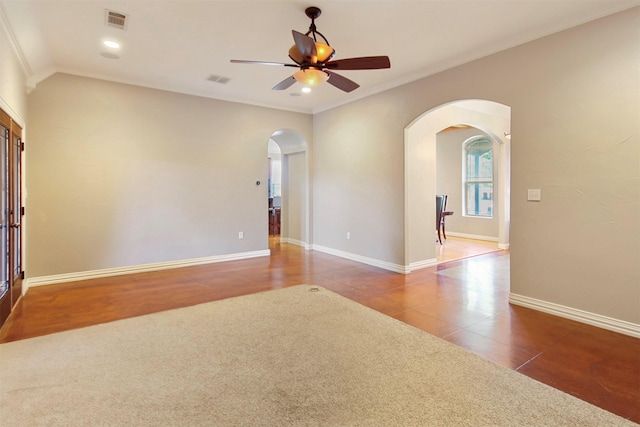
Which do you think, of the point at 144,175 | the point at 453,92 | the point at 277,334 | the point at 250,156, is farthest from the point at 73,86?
the point at 453,92

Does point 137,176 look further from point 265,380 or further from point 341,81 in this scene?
point 265,380

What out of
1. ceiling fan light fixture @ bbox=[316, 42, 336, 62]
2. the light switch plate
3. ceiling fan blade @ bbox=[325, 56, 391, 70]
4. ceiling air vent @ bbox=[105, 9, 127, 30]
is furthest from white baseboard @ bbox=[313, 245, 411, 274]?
ceiling air vent @ bbox=[105, 9, 127, 30]

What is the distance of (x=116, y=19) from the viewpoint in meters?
3.29

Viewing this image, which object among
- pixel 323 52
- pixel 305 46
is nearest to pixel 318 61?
pixel 323 52

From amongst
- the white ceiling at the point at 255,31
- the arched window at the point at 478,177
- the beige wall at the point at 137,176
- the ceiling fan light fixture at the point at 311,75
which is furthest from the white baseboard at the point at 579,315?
the arched window at the point at 478,177

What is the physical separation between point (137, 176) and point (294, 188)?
358 centimetres

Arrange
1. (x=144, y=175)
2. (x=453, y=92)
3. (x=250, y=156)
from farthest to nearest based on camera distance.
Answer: (x=250, y=156)
(x=144, y=175)
(x=453, y=92)

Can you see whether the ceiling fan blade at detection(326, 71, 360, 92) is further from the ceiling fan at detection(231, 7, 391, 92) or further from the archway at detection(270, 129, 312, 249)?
the archway at detection(270, 129, 312, 249)

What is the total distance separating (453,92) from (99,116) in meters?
4.97

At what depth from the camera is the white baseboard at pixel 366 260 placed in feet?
17.2

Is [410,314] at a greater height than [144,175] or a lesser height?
lesser

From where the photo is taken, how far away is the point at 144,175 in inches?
208

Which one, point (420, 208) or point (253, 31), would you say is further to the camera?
point (420, 208)

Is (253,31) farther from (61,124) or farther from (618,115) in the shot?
(618,115)
